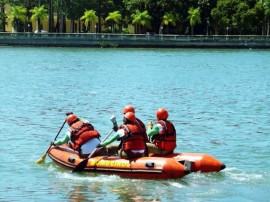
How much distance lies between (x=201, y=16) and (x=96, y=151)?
10017 centimetres

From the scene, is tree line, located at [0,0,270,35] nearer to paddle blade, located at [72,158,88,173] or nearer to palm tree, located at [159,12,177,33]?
palm tree, located at [159,12,177,33]

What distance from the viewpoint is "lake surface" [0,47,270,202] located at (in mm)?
19188

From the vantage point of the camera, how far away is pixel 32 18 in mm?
119062

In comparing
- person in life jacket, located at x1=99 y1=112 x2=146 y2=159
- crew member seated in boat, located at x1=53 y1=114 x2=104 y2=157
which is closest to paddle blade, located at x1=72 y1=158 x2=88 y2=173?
crew member seated in boat, located at x1=53 y1=114 x2=104 y2=157

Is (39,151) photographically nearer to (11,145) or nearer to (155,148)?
(11,145)

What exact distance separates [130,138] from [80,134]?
4.66 ft

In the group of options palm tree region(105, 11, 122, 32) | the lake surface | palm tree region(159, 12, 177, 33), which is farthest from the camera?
palm tree region(105, 11, 122, 32)

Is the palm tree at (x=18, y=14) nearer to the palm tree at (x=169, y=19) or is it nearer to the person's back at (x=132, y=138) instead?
the palm tree at (x=169, y=19)

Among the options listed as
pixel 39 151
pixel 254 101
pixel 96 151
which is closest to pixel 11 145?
pixel 39 151

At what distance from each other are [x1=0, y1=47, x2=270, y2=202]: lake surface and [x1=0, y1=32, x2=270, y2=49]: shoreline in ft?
83.4

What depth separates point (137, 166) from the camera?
63.4 feet

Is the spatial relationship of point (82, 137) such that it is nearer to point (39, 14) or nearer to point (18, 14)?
point (39, 14)

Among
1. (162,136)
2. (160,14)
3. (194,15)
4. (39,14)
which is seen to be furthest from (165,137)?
(160,14)

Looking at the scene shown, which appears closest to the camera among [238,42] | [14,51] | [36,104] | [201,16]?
[36,104]
